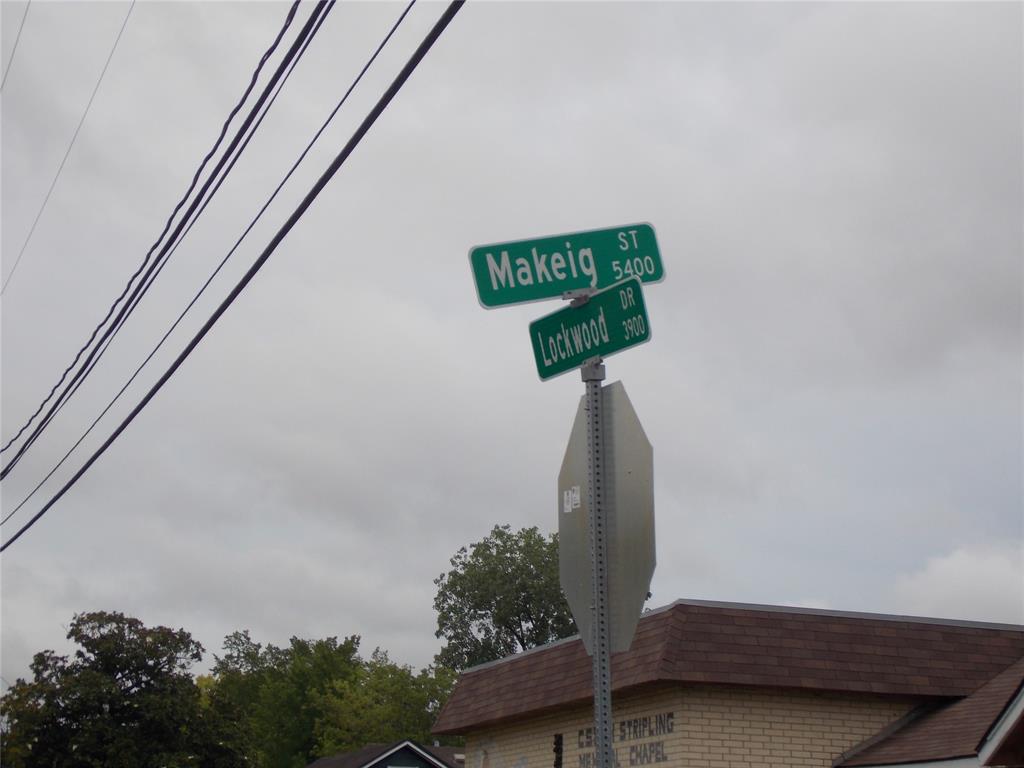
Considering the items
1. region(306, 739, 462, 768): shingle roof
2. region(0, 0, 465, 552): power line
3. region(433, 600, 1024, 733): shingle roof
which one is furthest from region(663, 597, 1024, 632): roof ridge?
region(306, 739, 462, 768): shingle roof

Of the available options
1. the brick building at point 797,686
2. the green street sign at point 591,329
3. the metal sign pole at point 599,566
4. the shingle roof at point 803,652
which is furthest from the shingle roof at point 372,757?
the metal sign pole at point 599,566

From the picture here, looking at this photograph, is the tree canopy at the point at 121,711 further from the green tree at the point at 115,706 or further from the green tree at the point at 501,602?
the green tree at the point at 501,602

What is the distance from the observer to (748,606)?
16906 mm

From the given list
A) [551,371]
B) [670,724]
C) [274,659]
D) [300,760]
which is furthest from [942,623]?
[274,659]

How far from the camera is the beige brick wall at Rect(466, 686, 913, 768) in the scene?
16.1 m

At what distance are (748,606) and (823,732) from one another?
193 centimetres

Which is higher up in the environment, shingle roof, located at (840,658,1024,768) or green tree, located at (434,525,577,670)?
green tree, located at (434,525,577,670)

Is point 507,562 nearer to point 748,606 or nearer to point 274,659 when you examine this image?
point 274,659

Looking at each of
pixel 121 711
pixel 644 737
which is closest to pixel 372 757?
pixel 121 711

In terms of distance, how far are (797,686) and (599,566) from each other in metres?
12.6

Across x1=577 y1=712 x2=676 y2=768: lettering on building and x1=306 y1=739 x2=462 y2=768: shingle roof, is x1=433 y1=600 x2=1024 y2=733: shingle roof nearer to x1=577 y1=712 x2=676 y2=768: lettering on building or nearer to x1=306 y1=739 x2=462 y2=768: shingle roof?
x1=577 y1=712 x2=676 y2=768: lettering on building

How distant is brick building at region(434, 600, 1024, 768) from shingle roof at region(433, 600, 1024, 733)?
0.02m

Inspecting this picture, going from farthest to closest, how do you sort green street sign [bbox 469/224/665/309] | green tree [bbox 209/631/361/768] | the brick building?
green tree [bbox 209/631/361/768] < the brick building < green street sign [bbox 469/224/665/309]

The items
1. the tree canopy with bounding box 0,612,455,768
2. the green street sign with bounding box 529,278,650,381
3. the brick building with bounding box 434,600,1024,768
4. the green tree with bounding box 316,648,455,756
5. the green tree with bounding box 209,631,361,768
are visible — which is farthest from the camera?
the green tree with bounding box 209,631,361,768
